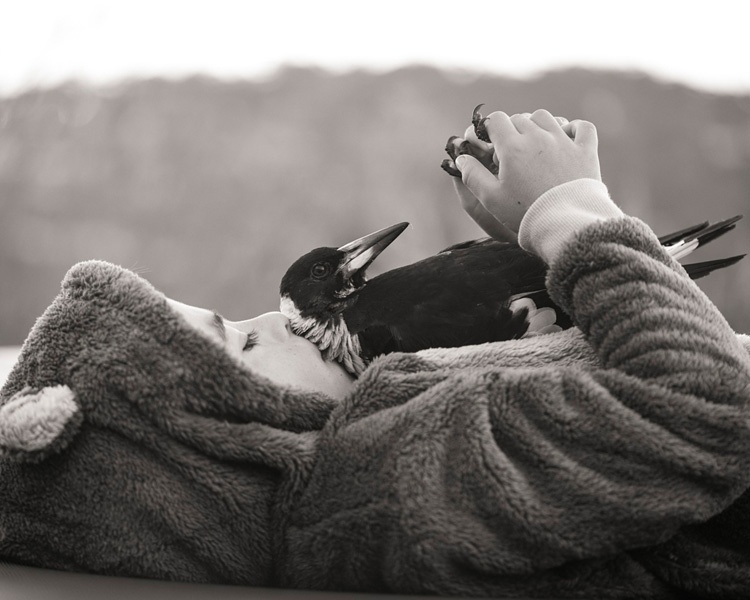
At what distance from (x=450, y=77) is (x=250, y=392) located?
130 cm

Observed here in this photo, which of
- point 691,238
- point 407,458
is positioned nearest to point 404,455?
point 407,458

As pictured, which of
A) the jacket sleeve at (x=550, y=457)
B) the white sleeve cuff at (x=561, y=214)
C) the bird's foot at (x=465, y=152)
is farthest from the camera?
the bird's foot at (x=465, y=152)

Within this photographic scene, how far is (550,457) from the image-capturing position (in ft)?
1.51

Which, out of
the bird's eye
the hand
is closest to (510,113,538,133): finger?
the hand

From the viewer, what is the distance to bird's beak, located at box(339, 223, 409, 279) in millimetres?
750

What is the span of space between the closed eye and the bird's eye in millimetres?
131

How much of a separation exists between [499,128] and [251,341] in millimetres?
270

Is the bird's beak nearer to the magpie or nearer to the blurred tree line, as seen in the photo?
the magpie

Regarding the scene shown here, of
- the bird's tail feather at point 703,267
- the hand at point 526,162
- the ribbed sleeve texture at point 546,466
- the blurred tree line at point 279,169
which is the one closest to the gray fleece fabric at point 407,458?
the ribbed sleeve texture at point 546,466

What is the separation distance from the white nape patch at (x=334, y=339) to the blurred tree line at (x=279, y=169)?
32.6 inches

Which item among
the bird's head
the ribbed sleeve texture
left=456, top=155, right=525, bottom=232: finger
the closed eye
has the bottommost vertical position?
the ribbed sleeve texture

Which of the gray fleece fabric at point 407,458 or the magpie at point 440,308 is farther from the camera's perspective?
the magpie at point 440,308

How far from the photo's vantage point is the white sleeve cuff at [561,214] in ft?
1.88

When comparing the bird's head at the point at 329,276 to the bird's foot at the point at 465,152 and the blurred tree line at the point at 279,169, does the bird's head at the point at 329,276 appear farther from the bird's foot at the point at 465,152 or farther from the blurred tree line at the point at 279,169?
the blurred tree line at the point at 279,169
